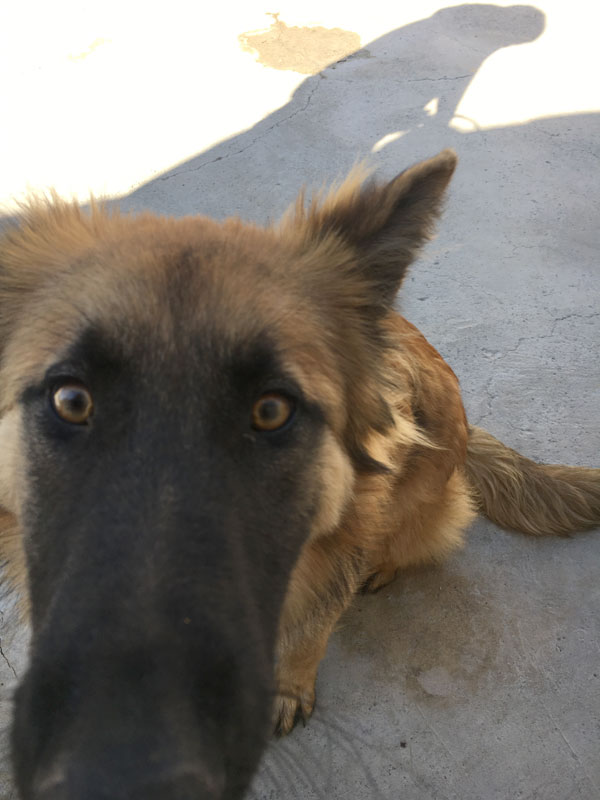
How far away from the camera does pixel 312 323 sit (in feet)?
7.07

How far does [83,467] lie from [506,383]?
3.15 metres

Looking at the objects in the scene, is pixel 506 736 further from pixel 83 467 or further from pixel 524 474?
pixel 83 467

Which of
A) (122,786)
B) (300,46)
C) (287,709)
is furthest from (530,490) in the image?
(300,46)

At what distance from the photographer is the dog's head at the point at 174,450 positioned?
1399 mm

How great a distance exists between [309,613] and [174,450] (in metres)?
1.23

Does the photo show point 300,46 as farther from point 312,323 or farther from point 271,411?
point 271,411

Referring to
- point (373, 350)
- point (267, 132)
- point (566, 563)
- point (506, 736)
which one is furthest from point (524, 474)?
point (267, 132)

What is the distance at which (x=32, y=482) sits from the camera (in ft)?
6.27

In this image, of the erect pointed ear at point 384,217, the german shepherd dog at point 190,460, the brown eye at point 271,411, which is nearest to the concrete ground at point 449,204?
the erect pointed ear at point 384,217

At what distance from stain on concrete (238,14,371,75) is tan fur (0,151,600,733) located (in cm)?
511

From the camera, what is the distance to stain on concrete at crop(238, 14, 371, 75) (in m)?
7.05

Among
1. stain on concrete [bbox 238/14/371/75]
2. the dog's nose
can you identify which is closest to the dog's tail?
the dog's nose

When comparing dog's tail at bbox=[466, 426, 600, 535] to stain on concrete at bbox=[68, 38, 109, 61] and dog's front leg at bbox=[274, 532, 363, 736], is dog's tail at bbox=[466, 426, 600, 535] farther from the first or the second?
stain on concrete at bbox=[68, 38, 109, 61]

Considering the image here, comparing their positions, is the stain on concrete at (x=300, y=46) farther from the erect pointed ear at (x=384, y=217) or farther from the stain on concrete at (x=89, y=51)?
the erect pointed ear at (x=384, y=217)
